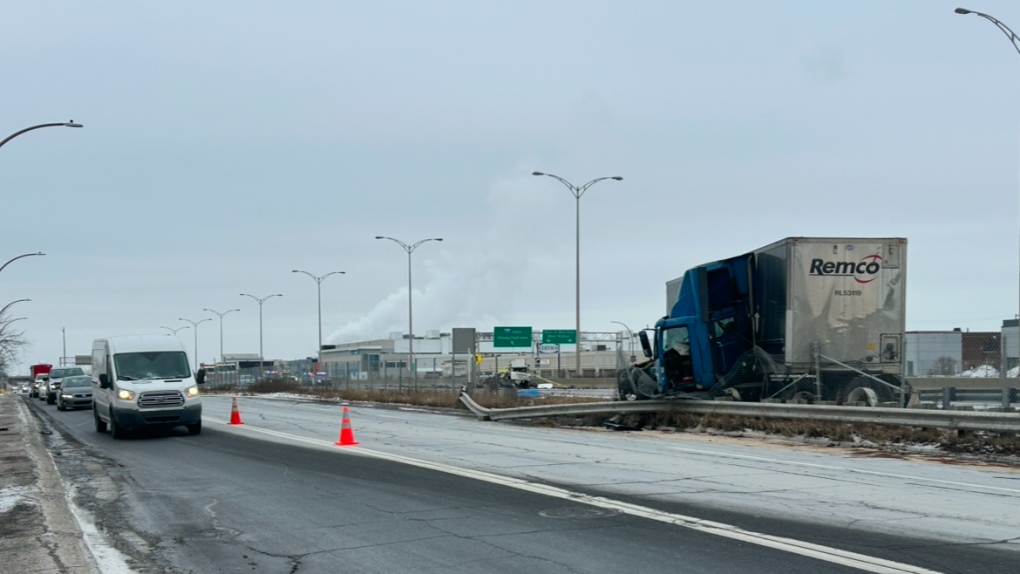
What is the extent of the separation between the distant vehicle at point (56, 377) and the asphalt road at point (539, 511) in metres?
32.6

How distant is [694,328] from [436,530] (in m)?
14.3

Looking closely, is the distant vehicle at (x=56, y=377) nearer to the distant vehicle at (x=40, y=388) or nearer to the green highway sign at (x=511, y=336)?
the distant vehicle at (x=40, y=388)

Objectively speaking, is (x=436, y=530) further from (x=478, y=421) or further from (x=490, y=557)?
(x=478, y=421)

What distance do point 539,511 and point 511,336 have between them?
5781 centimetres

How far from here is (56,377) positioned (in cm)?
4994

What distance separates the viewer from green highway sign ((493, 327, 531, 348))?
2646 inches

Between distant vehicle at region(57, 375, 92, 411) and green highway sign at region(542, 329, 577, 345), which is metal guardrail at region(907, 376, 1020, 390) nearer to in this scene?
distant vehicle at region(57, 375, 92, 411)

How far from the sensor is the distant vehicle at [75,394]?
4062 cm

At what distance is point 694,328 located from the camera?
22609 millimetres

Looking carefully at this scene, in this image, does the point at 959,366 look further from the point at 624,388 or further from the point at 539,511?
the point at 539,511

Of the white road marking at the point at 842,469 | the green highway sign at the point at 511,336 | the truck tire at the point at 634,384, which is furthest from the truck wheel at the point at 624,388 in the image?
the green highway sign at the point at 511,336

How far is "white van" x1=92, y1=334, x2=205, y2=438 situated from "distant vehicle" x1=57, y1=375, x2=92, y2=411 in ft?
62.4

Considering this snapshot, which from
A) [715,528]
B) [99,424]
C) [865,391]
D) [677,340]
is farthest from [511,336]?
[715,528]

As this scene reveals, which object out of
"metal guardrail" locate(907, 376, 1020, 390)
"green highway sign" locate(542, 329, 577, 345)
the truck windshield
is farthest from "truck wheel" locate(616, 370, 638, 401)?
"green highway sign" locate(542, 329, 577, 345)
